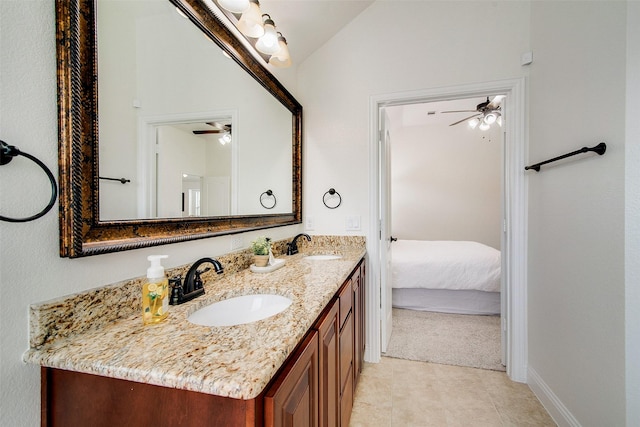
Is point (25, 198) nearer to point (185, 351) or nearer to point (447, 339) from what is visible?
point (185, 351)

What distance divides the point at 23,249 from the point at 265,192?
4.15 feet

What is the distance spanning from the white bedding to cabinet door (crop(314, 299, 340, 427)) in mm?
1928

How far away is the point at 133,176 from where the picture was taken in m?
0.90

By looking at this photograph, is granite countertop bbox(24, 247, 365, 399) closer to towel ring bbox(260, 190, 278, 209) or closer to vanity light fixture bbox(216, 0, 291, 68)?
towel ring bbox(260, 190, 278, 209)

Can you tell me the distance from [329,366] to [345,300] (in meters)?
0.38

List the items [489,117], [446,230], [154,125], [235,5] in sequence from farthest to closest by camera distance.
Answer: [446,230], [489,117], [235,5], [154,125]

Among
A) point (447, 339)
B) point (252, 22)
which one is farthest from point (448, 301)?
point (252, 22)

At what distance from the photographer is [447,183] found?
5.01m

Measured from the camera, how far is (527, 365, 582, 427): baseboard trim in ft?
4.61

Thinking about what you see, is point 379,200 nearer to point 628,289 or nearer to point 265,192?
point 265,192

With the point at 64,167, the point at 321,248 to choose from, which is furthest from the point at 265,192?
the point at 64,167

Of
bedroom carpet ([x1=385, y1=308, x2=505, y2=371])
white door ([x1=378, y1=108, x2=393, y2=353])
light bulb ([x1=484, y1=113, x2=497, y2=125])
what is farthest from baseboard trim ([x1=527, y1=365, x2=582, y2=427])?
light bulb ([x1=484, y1=113, x2=497, y2=125])

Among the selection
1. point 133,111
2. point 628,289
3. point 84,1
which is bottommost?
point 628,289

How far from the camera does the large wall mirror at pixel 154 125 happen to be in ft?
2.29
